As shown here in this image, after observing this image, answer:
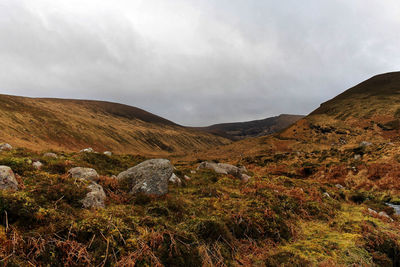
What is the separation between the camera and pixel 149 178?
6.76 meters

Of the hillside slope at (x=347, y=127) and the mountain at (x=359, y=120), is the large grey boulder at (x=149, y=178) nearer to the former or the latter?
the hillside slope at (x=347, y=127)

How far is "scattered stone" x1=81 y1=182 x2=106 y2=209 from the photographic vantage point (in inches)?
180

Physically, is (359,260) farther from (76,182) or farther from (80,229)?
(76,182)

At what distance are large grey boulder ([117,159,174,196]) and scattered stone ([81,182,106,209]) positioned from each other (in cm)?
122

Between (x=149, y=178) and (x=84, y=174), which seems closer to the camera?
(x=84, y=174)

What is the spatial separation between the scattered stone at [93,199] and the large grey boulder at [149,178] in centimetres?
122

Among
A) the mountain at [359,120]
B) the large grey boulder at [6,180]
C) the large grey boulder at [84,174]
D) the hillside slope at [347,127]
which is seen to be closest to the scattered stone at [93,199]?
the large grey boulder at [84,174]

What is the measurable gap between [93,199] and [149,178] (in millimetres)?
2156

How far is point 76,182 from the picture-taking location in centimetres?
540

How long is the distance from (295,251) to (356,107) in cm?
6939

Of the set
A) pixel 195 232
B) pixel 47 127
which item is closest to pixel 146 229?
pixel 195 232

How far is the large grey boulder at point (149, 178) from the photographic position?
6.44 meters

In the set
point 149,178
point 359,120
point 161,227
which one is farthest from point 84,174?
point 359,120

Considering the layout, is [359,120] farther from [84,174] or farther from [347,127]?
[84,174]
